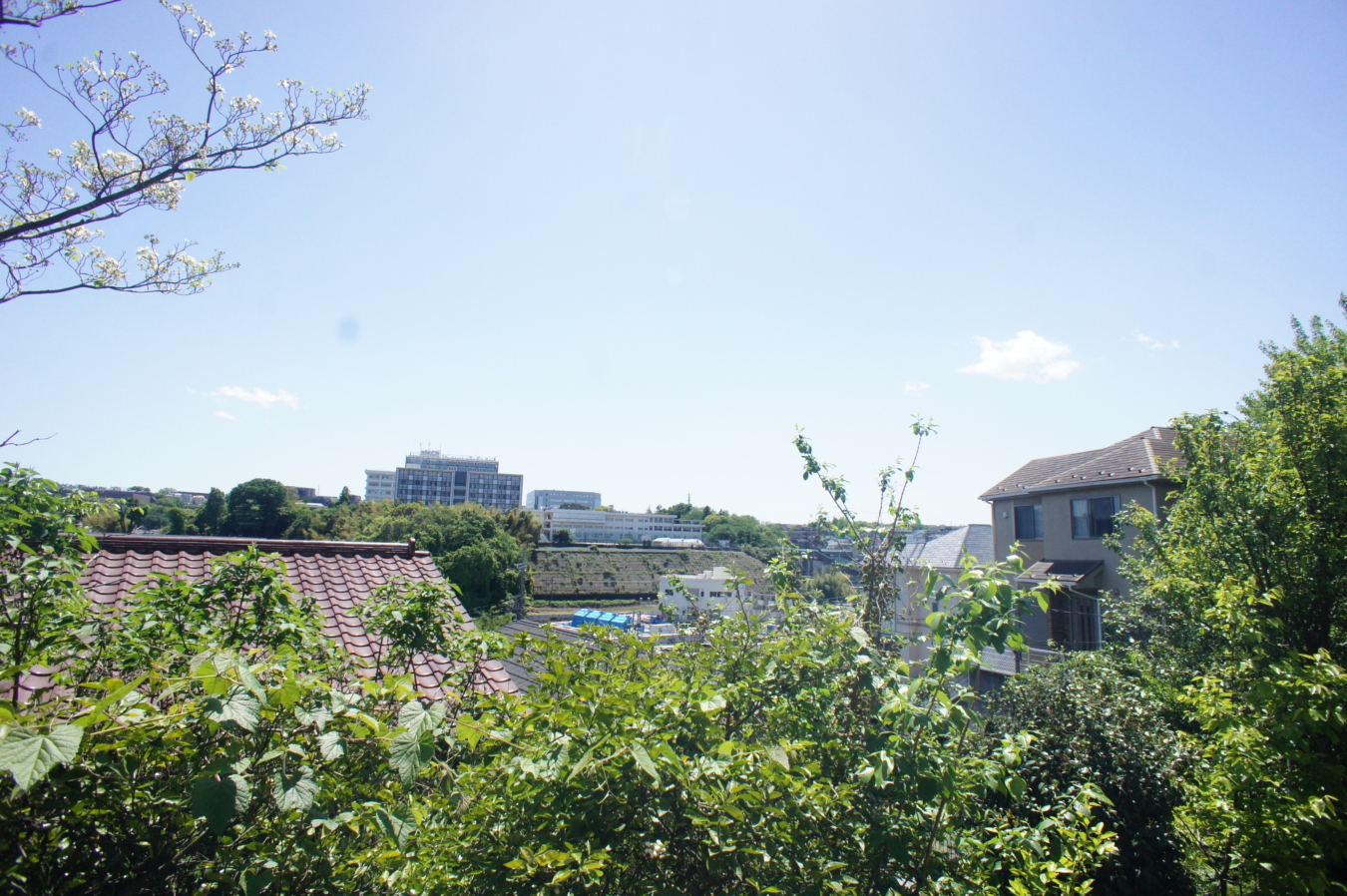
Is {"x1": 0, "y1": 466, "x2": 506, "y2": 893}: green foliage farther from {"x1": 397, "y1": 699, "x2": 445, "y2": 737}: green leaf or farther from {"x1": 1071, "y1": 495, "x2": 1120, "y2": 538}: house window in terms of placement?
{"x1": 1071, "y1": 495, "x2": 1120, "y2": 538}: house window

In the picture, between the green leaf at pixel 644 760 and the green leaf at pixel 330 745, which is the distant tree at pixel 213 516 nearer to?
the green leaf at pixel 330 745

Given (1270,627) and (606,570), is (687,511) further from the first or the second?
(1270,627)

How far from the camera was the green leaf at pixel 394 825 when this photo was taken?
1340mm

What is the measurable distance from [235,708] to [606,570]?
2701 inches

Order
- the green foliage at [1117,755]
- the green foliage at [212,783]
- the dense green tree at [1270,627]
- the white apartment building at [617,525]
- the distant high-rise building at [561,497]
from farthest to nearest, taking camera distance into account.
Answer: the distant high-rise building at [561,497] → the white apartment building at [617,525] → the green foliage at [1117,755] → the dense green tree at [1270,627] → the green foliage at [212,783]

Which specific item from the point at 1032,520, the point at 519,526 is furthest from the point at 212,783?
the point at 519,526

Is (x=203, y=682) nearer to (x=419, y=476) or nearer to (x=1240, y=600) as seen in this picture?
(x=1240, y=600)

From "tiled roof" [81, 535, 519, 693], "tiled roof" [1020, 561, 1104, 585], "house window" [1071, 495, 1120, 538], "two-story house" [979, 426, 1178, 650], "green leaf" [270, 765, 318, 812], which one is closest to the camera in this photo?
"green leaf" [270, 765, 318, 812]

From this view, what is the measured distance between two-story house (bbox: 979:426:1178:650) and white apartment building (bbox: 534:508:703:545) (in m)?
108

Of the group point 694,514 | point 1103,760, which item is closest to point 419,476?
point 694,514

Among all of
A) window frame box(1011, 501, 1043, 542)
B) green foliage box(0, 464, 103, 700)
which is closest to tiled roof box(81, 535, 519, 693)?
green foliage box(0, 464, 103, 700)

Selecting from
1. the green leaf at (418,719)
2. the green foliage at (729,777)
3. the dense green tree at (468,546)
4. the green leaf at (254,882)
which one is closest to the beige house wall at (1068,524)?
the green foliage at (729,777)

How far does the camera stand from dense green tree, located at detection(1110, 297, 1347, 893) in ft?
11.2

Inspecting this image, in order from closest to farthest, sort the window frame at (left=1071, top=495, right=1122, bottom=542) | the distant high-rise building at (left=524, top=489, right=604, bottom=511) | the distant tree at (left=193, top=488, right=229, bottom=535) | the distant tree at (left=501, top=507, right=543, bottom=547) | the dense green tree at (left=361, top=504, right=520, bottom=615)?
1. the window frame at (left=1071, top=495, right=1122, bottom=542)
2. the dense green tree at (left=361, top=504, right=520, bottom=615)
3. the distant tree at (left=501, top=507, right=543, bottom=547)
4. the distant tree at (left=193, top=488, right=229, bottom=535)
5. the distant high-rise building at (left=524, top=489, right=604, bottom=511)
